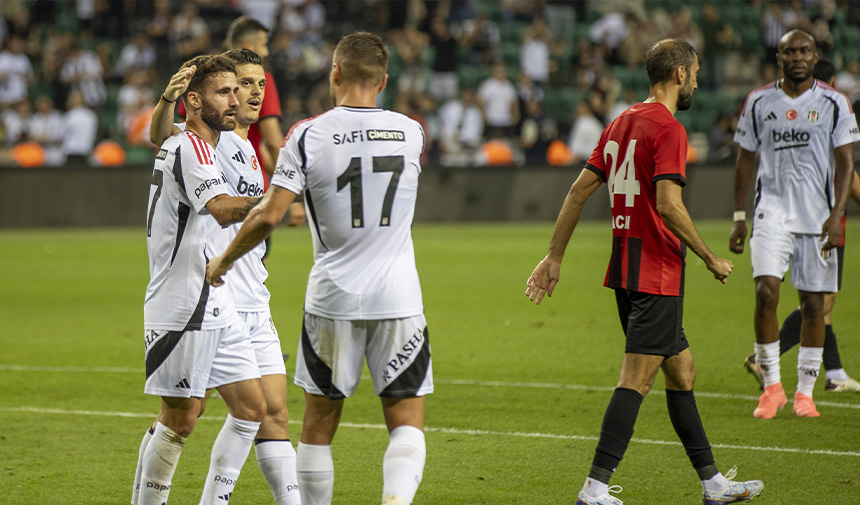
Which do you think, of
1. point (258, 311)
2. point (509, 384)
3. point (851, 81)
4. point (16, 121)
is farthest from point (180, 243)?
point (851, 81)

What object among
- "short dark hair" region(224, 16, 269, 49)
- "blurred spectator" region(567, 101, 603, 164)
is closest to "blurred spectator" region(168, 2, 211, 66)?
"blurred spectator" region(567, 101, 603, 164)

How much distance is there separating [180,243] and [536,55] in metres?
20.5

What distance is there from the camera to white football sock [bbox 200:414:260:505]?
4289 mm

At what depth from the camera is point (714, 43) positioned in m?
24.6

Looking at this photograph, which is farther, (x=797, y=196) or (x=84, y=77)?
(x=84, y=77)

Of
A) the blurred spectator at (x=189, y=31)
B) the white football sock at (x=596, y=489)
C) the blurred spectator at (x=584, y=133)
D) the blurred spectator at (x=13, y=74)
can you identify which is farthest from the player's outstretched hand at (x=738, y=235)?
the blurred spectator at (x=13, y=74)

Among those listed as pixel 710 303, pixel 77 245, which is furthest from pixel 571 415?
pixel 77 245

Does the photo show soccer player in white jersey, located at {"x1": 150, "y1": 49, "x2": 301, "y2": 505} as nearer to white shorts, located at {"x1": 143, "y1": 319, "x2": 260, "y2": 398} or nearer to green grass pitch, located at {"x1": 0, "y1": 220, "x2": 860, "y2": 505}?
white shorts, located at {"x1": 143, "y1": 319, "x2": 260, "y2": 398}

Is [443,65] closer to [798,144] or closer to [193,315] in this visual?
[798,144]

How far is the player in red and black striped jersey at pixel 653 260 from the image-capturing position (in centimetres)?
457

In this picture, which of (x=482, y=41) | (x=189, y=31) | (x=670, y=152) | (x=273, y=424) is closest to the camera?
(x=273, y=424)

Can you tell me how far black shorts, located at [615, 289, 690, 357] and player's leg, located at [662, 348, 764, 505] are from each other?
0.12 m

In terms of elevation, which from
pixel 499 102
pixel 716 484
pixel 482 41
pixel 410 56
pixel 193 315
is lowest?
pixel 716 484

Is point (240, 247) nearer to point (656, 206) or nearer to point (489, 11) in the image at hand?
point (656, 206)
